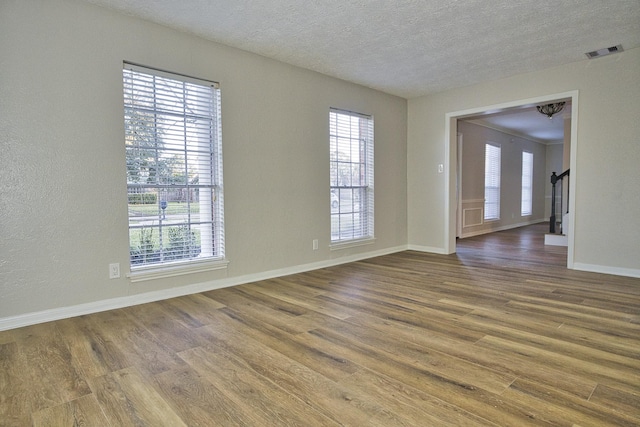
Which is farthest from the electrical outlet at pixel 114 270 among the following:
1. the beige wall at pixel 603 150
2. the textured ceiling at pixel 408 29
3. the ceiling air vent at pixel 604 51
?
the ceiling air vent at pixel 604 51

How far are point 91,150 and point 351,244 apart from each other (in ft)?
11.1

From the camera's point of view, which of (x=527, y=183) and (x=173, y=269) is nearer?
(x=173, y=269)

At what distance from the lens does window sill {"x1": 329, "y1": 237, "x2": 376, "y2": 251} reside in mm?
4994

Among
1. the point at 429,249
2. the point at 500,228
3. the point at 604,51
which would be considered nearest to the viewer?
the point at 604,51

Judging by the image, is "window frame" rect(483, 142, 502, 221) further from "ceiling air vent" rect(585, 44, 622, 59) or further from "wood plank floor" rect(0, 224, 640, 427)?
"wood plank floor" rect(0, 224, 640, 427)

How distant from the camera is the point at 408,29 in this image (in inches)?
135

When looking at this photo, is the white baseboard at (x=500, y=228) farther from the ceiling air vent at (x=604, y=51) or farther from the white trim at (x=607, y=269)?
the ceiling air vent at (x=604, y=51)

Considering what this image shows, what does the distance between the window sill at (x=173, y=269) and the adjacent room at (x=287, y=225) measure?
0.02 meters

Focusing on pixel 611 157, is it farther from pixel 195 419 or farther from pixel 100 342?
pixel 100 342


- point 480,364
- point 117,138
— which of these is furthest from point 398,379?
point 117,138

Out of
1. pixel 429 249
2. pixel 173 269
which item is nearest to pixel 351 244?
pixel 429 249

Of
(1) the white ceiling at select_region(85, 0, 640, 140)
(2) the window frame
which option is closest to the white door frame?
(1) the white ceiling at select_region(85, 0, 640, 140)

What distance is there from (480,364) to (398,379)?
52 centimetres

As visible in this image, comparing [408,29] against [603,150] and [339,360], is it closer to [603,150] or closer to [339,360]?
[603,150]
